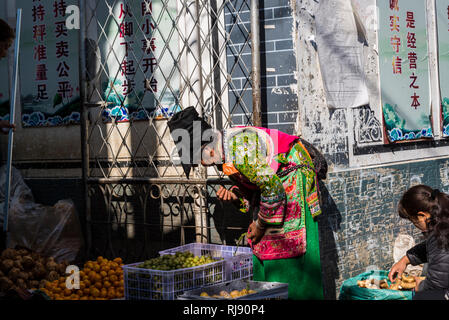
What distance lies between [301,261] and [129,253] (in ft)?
8.47

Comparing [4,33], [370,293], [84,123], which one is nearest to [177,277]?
[370,293]

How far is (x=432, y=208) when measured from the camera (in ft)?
12.8

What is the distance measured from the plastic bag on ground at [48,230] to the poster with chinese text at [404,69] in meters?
3.37

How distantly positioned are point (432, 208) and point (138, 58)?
3.63 m

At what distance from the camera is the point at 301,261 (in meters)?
4.68

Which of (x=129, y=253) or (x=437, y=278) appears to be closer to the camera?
(x=437, y=278)

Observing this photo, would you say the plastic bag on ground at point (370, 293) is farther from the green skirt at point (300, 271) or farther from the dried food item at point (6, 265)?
the dried food item at point (6, 265)

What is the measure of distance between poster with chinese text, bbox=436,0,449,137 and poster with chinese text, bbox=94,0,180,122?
11.5ft

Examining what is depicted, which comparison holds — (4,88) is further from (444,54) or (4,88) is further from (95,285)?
(444,54)

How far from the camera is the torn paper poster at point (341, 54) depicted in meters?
6.04

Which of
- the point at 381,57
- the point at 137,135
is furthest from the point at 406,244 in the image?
the point at 137,135
